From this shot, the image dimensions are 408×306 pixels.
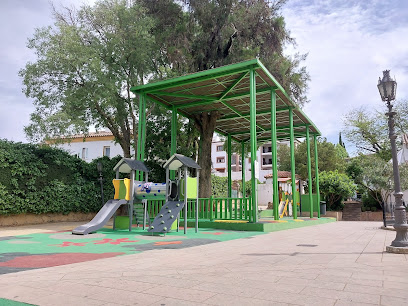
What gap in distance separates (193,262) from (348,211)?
69.0 ft

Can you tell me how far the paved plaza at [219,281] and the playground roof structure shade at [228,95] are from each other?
8.00m

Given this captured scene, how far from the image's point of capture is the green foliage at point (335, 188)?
905 inches

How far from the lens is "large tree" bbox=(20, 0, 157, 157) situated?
1409cm

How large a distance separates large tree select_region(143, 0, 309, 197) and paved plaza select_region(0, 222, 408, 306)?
12.0 m

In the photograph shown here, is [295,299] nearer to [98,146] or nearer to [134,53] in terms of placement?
[134,53]

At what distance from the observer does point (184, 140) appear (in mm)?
19797

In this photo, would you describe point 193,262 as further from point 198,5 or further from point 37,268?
point 198,5

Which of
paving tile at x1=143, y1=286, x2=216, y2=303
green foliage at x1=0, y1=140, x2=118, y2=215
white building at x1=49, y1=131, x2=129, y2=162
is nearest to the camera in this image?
paving tile at x1=143, y1=286, x2=216, y2=303

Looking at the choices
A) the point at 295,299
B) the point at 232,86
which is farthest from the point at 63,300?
the point at 232,86

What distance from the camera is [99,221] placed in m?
9.97

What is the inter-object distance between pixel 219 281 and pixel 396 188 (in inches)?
201

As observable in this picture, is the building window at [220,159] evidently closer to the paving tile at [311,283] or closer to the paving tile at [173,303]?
the paving tile at [311,283]

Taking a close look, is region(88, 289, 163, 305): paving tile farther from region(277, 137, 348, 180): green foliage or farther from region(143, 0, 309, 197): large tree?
region(277, 137, 348, 180): green foliage

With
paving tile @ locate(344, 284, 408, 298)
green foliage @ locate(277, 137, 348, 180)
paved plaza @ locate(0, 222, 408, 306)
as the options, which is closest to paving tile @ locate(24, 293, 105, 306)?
paved plaza @ locate(0, 222, 408, 306)
